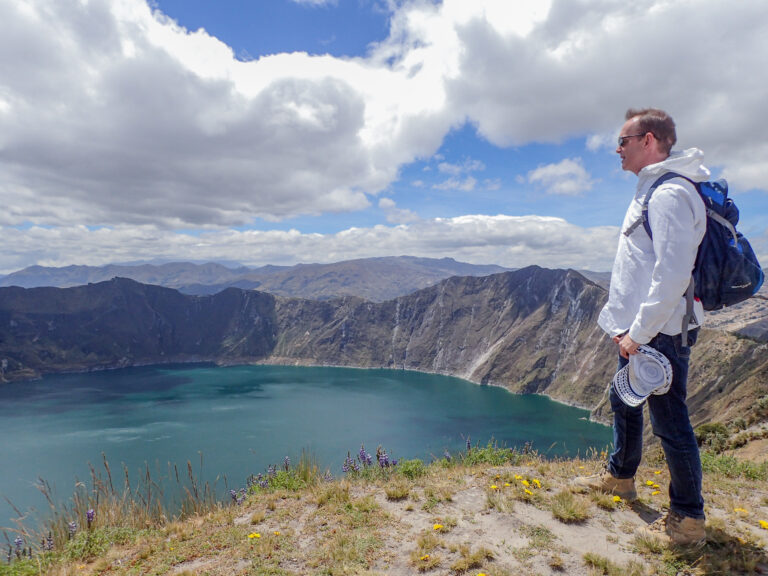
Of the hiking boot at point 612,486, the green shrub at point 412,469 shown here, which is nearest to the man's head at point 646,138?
the hiking boot at point 612,486

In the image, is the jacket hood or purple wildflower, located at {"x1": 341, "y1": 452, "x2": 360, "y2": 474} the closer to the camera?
the jacket hood

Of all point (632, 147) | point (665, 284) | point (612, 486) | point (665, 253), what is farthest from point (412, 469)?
point (632, 147)

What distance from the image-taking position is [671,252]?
3635 mm

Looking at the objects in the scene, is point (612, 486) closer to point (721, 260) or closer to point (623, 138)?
point (721, 260)

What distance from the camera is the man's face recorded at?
14.2ft

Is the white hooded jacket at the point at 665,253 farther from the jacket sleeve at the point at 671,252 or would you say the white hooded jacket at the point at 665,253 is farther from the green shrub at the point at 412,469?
the green shrub at the point at 412,469

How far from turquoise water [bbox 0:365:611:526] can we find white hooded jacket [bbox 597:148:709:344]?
52.9 meters

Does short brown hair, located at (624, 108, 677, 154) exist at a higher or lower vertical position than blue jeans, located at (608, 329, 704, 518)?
higher

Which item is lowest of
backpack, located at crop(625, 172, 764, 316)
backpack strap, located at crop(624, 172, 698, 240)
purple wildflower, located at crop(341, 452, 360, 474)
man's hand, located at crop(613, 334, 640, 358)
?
purple wildflower, located at crop(341, 452, 360, 474)

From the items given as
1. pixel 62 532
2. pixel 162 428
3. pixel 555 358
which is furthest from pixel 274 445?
pixel 555 358

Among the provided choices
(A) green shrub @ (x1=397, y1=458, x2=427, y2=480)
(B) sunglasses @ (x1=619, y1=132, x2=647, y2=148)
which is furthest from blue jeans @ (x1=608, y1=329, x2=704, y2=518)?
(A) green shrub @ (x1=397, y1=458, x2=427, y2=480)

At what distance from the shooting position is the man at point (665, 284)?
366 centimetres

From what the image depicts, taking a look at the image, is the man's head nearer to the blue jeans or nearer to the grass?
the blue jeans

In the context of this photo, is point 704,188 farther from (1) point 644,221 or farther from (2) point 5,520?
(2) point 5,520
